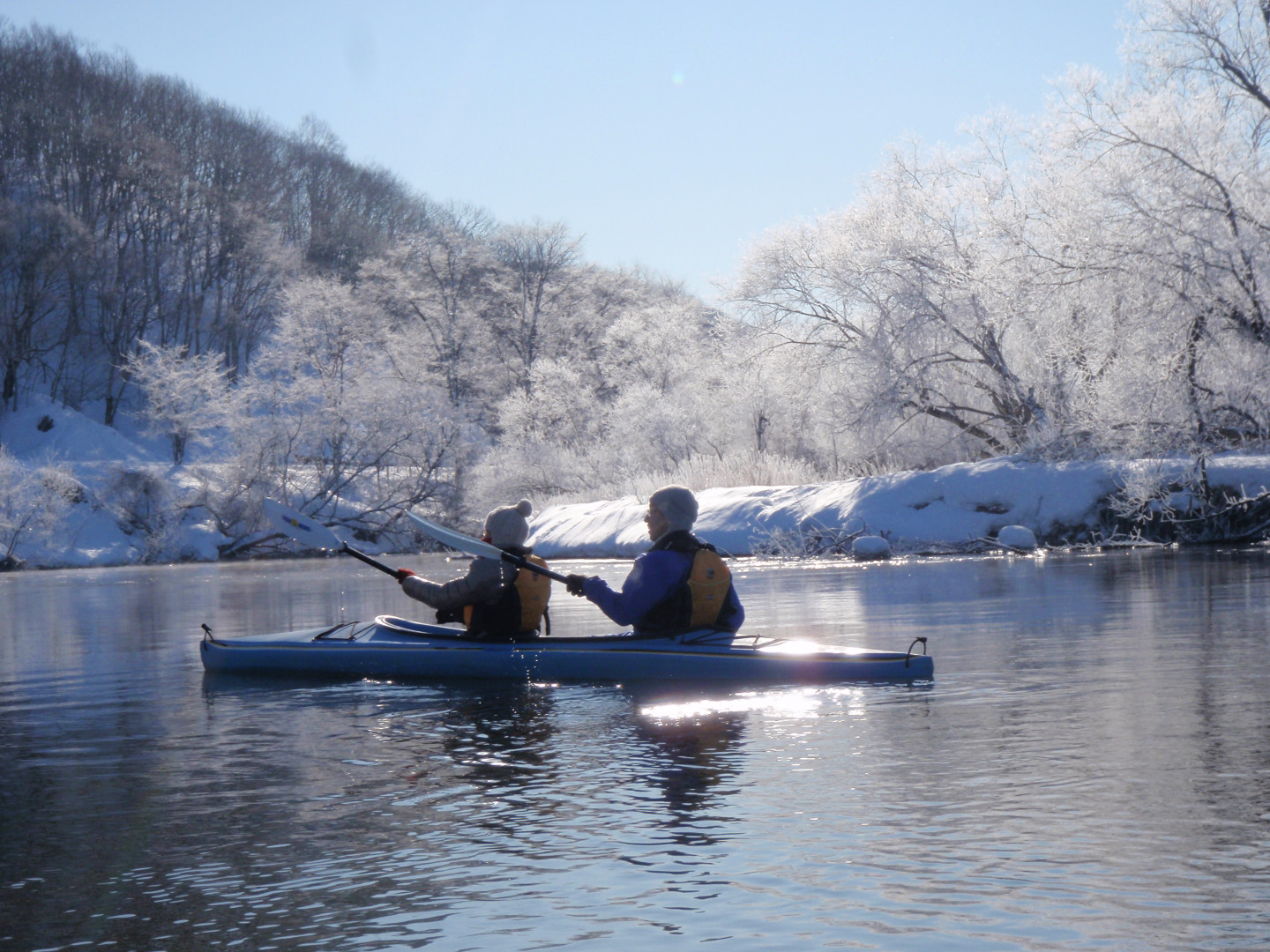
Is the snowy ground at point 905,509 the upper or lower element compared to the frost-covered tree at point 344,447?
lower

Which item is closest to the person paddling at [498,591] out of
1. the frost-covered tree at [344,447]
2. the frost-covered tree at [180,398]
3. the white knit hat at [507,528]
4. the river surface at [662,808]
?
the white knit hat at [507,528]

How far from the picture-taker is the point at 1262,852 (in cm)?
386

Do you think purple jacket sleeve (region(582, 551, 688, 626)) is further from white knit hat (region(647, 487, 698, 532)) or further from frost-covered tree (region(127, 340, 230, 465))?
frost-covered tree (region(127, 340, 230, 465))

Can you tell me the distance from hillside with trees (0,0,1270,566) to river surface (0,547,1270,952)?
9.82m

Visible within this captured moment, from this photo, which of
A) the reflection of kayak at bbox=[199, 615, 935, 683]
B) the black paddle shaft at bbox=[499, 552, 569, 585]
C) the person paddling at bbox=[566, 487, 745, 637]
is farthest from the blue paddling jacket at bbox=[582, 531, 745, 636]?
the black paddle shaft at bbox=[499, 552, 569, 585]

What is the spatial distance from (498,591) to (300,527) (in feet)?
8.17

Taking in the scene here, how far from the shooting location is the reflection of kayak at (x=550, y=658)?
7.40 metres

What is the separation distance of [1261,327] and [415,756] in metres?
15.0

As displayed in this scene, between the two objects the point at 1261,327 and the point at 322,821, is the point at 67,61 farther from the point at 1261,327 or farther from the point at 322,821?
the point at 322,821

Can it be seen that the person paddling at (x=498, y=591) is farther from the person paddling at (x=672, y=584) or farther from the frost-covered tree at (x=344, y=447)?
the frost-covered tree at (x=344, y=447)

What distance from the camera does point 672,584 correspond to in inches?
302

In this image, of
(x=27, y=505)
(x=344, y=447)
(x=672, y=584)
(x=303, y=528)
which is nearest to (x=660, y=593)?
(x=672, y=584)

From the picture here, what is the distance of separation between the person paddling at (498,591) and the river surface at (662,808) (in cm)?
46

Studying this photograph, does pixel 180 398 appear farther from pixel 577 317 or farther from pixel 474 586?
pixel 474 586
